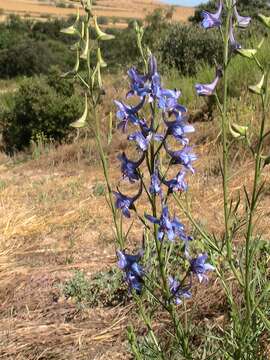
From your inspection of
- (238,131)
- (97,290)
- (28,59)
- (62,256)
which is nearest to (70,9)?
(28,59)

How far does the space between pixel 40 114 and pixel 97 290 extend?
6.55 meters

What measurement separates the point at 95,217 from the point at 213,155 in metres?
1.94

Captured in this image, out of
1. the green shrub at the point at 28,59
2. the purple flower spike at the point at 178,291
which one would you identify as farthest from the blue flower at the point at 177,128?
the green shrub at the point at 28,59

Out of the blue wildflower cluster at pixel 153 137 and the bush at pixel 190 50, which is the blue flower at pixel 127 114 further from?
the bush at pixel 190 50

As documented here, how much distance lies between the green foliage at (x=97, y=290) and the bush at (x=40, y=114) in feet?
19.8

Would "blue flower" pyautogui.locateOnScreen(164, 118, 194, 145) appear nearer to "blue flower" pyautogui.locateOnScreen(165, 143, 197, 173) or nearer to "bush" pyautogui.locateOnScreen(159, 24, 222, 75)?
"blue flower" pyautogui.locateOnScreen(165, 143, 197, 173)

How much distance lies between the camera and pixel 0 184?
6.52 metres

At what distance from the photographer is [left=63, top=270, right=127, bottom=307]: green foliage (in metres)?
3.42

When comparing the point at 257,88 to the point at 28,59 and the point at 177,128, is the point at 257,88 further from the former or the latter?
the point at 28,59

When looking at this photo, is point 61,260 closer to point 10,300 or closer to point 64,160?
point 10,300

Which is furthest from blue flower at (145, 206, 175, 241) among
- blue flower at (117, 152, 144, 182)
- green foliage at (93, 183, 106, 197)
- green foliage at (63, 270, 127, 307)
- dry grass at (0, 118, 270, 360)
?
green foliage at (93, 183, 106, 197)

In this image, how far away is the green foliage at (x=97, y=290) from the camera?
3.42 metres

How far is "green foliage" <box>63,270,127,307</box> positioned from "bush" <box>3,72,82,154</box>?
6.03 m

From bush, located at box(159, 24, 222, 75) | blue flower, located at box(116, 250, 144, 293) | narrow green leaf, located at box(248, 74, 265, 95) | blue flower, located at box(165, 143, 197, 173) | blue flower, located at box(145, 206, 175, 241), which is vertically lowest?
bush, located at box(159, 24, 222, 75)
